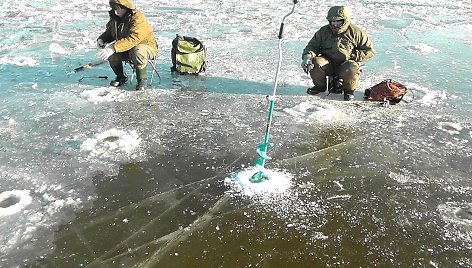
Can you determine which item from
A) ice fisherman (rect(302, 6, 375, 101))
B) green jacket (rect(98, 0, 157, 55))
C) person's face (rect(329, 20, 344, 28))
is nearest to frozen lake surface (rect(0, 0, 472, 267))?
ice fisherman (rect(302, 6, 375, 101))

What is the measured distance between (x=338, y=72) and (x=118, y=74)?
3.15 metres

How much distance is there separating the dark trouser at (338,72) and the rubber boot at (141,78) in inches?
91.9

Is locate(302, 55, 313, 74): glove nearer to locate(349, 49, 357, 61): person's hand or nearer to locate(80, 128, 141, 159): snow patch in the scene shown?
locate(349, 49, 357, 61): person's hand

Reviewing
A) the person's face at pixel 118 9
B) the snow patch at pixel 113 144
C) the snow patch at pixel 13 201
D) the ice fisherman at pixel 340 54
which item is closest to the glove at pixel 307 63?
the ice fisherman at pixel 340 54

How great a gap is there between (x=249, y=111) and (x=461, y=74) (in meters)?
3.77

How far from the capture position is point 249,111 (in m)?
5.46

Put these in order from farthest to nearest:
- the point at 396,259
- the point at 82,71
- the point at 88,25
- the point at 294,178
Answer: the point at 88,25
the point at 82,71
the point at 294,178
the point at 396,259

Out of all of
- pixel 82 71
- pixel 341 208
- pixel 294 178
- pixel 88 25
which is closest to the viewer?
pixel 341 208

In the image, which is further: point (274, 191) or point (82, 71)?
point (82, 71)

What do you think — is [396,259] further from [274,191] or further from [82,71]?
[82,71]

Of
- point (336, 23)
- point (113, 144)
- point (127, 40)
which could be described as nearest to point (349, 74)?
point (336, 23)

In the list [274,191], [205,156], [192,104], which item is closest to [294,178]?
[274,191]

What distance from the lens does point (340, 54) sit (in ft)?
19.1

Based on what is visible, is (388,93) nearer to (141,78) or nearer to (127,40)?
(141,78)
